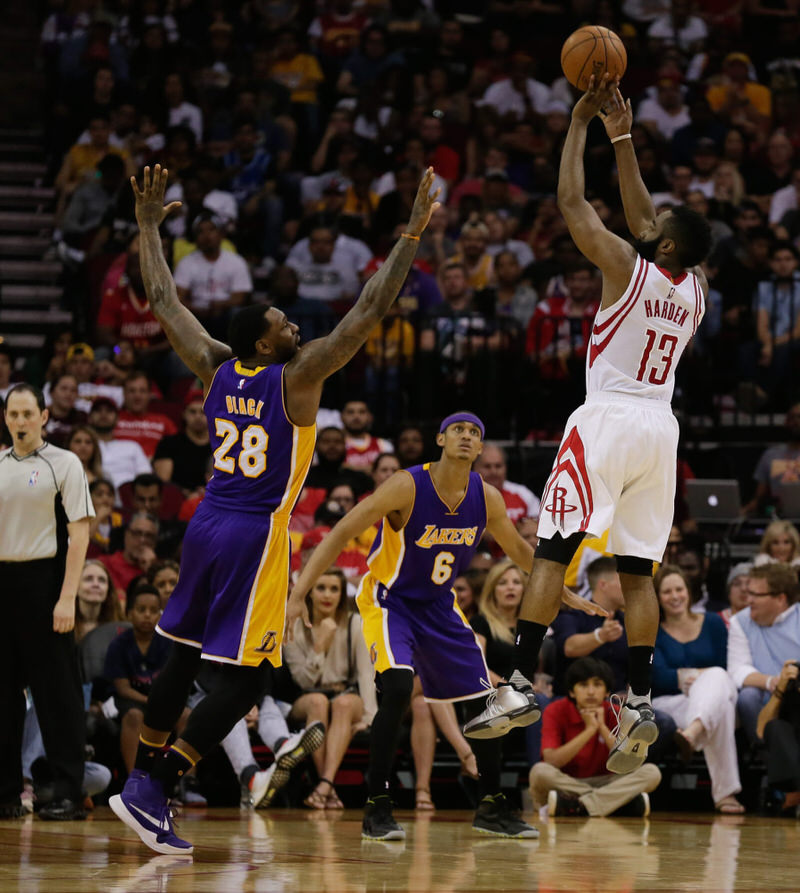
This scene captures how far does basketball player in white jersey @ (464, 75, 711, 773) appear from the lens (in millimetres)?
6539

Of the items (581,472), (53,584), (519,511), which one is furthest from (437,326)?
(581,472)

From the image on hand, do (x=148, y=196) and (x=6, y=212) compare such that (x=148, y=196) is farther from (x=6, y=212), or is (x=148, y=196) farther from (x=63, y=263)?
(x=6, y=212)

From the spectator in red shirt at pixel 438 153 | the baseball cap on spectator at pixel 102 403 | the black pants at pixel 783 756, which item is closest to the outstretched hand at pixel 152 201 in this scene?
the baseball cap on spectator at pixel 102 403

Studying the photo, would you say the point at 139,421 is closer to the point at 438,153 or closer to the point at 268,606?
the point at 438,153

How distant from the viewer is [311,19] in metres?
18.3

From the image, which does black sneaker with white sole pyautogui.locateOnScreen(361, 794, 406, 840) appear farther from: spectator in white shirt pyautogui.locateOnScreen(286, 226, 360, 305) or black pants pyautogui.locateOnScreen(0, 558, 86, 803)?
spectator in white shirt pyautogui.locateOnScreen(286, 226, 360, 305)

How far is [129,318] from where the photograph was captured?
13.9 metres

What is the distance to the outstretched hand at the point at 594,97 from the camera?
6.61m

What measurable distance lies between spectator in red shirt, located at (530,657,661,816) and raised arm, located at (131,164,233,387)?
12.6 feet

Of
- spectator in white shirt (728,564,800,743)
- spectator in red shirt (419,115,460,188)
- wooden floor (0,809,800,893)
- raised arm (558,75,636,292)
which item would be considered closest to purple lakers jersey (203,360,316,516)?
raised arm (558,75,636,292)

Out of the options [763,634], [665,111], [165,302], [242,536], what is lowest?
[763,634]

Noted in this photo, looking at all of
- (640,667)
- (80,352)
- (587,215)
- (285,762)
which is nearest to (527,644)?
(640,667)

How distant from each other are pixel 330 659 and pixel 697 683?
2.48m

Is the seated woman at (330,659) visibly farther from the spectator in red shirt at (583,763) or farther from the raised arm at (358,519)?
the raised arm at (358,519)
